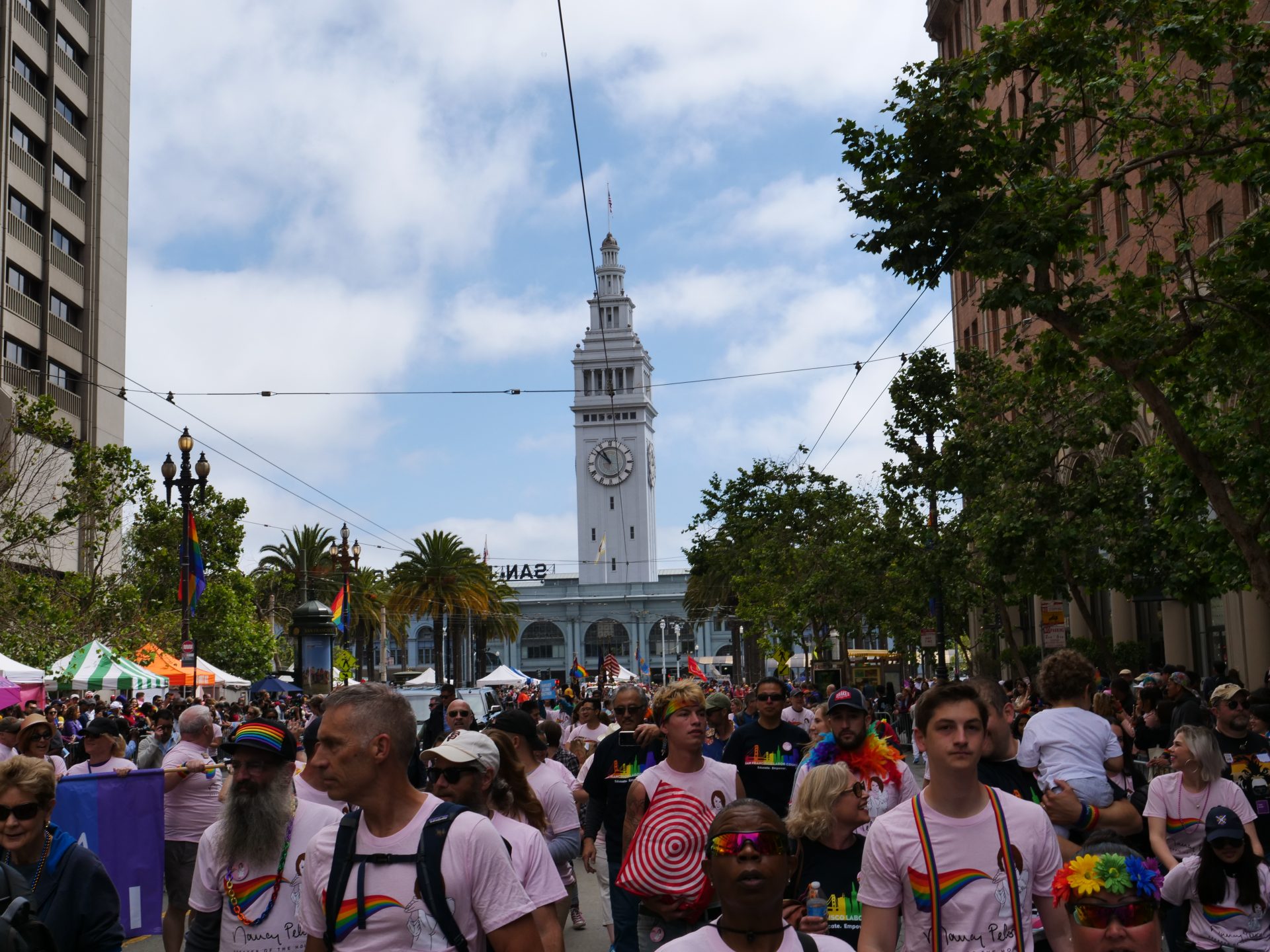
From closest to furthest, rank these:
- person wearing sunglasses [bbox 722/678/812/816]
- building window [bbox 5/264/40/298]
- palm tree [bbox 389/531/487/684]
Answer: person wearing sunglasses [bbox 722/678/812/816]
building window [bbox 5/264/40/298]
palm tree [bbox 389/531/487/684]

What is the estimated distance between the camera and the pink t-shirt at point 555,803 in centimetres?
790

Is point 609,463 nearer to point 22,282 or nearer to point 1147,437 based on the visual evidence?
point 22,282

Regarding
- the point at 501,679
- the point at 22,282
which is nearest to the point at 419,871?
the point at 22,282

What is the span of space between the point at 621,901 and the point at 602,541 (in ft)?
453

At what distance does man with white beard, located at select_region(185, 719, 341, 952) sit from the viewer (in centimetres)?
548

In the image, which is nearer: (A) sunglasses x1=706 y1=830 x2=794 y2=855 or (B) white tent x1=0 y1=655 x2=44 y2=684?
(A) sunglasses x1=706 y1=830 x2=794 y2=855

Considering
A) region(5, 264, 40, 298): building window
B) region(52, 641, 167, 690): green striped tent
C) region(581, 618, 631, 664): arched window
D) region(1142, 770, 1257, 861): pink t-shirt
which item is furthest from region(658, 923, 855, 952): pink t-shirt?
region(581, 618, 631, 664): arched window

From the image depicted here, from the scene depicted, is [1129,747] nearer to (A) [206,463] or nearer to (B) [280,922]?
(B) [280,922]

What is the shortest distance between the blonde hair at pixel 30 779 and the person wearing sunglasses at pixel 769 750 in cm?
426

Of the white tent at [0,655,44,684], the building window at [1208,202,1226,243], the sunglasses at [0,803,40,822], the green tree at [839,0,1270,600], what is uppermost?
the building window at [1208,202,1226,243]

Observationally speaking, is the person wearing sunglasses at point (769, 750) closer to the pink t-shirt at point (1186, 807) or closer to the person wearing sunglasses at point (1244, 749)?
the pink t-shirt at point (1186, 807)

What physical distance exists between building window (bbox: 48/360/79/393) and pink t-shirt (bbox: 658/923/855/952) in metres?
48.1

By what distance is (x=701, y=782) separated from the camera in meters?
6.68

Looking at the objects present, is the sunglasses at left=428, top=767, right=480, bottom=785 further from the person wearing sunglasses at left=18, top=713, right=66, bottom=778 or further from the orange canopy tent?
the orange canopy tent
